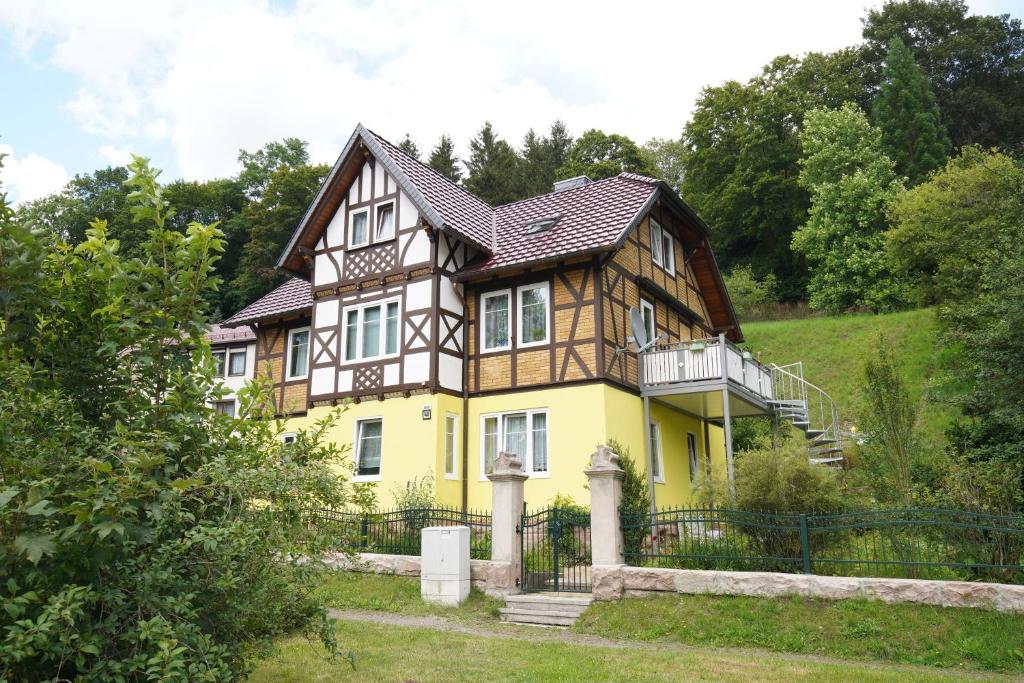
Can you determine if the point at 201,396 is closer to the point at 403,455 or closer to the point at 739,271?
the point at 403,455

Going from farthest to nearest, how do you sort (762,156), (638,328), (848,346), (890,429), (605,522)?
(762,156) < (848,346) < (638,328) < (890,429) < (605,522)

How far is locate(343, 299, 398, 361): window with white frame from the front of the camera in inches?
824

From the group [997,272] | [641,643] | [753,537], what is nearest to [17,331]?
[641,643]

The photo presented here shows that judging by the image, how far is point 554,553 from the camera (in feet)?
45.5

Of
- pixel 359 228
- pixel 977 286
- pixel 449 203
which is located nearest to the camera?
pixel 449 203

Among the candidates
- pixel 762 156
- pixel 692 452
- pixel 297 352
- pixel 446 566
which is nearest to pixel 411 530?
pixel 446 566

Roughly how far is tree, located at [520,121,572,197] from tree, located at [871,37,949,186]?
764 inches

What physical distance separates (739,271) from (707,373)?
92.5 feet

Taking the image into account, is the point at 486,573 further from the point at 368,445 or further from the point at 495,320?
the point at 495,320

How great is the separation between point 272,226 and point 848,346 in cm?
3379

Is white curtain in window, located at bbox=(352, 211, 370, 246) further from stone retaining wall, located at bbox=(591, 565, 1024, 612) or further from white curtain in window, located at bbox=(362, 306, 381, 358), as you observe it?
stone retaining wall, located at bbox=(591, 565, 1024, 612)

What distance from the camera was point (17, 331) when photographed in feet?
19.1

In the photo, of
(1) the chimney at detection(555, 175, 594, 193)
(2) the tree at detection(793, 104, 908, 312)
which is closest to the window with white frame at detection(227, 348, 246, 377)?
(1) the chimney at detection(555, 175, 594, 193)

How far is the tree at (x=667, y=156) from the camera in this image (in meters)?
62.2
